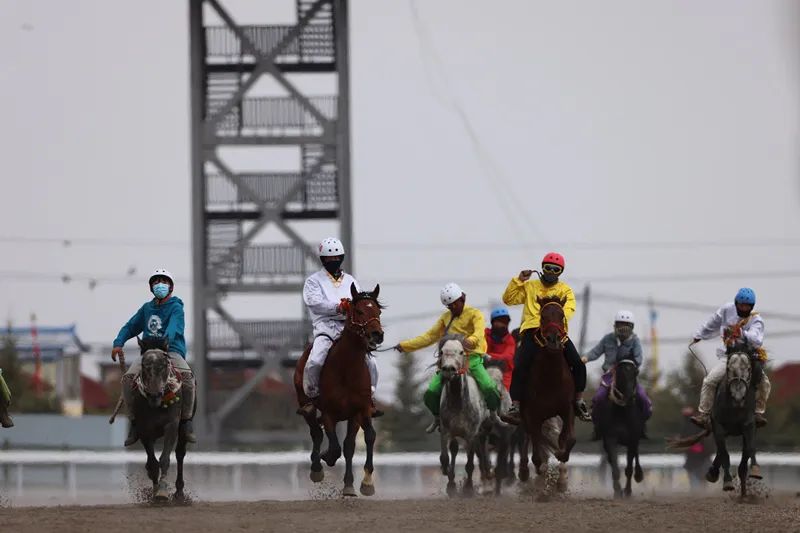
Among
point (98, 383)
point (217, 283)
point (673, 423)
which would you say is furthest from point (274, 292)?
point (98, 383)

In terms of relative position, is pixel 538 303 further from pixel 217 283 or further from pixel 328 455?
pixel 217 283

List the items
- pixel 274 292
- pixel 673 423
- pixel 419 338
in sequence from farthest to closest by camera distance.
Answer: pixel 673 423 → pixel 274 292 → pixel 419 338

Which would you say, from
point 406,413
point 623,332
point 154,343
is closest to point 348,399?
point 154,343

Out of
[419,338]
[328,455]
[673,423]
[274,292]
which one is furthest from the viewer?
[673,423]

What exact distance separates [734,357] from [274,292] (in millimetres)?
29960

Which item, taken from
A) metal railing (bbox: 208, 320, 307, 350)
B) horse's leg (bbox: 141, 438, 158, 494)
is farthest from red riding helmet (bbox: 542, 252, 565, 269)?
metal railing (bbox: 208, 320, 307, 350)

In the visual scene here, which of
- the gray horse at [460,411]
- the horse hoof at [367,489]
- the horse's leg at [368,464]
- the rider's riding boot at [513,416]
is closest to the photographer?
the horse hoof at [367,489]

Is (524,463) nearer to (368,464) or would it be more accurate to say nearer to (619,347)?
(619,347)

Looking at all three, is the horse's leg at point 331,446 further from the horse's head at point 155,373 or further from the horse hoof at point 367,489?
the horse's head at point 155,373

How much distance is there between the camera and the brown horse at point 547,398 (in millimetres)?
25219

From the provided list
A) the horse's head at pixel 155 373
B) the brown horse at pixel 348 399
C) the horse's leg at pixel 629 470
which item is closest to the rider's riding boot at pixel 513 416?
the brown horse at pixel 348 399

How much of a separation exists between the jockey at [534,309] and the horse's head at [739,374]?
1996 millimetres

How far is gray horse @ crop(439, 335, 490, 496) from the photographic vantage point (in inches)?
1088

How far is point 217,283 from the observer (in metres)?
55.7
